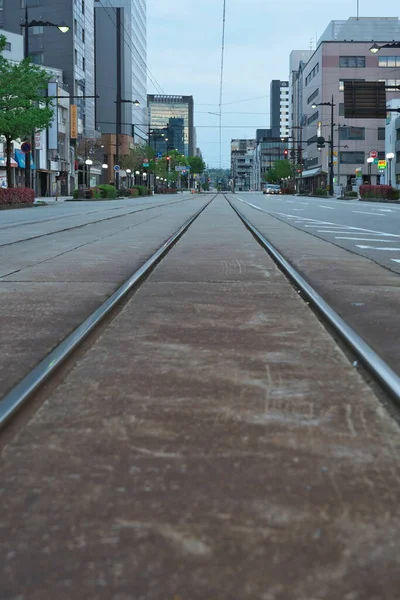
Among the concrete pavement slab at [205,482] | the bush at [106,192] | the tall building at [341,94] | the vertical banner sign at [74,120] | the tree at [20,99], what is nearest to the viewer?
the concrete pavement slab at [205,482]

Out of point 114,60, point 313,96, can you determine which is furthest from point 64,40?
point 313,96

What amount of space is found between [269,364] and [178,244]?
942 cm

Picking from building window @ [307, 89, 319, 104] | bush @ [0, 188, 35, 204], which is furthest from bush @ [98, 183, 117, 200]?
building window @ [307, 89, 319, 104]

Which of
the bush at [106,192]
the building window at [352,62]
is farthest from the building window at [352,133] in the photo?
the bush at [106,192]

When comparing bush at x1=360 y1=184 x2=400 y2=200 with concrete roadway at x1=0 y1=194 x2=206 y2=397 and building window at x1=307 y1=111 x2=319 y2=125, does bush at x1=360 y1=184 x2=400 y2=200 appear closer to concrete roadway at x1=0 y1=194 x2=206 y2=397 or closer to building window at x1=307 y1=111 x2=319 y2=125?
concrete roadway at x1=0 y1=194 x2=206 y2=397

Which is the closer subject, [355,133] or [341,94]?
[355,133]

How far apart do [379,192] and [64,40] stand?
178ft

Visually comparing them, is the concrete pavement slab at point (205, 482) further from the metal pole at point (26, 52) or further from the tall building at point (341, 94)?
the tall building at point (341, 94)

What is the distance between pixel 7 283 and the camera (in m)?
8.02

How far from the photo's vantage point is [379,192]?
53500mm

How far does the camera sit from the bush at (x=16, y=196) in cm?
3744

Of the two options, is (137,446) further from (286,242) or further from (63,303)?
(286,242)

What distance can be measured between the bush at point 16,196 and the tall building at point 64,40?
165 feet

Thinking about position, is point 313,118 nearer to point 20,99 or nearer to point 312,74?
point 312,74
